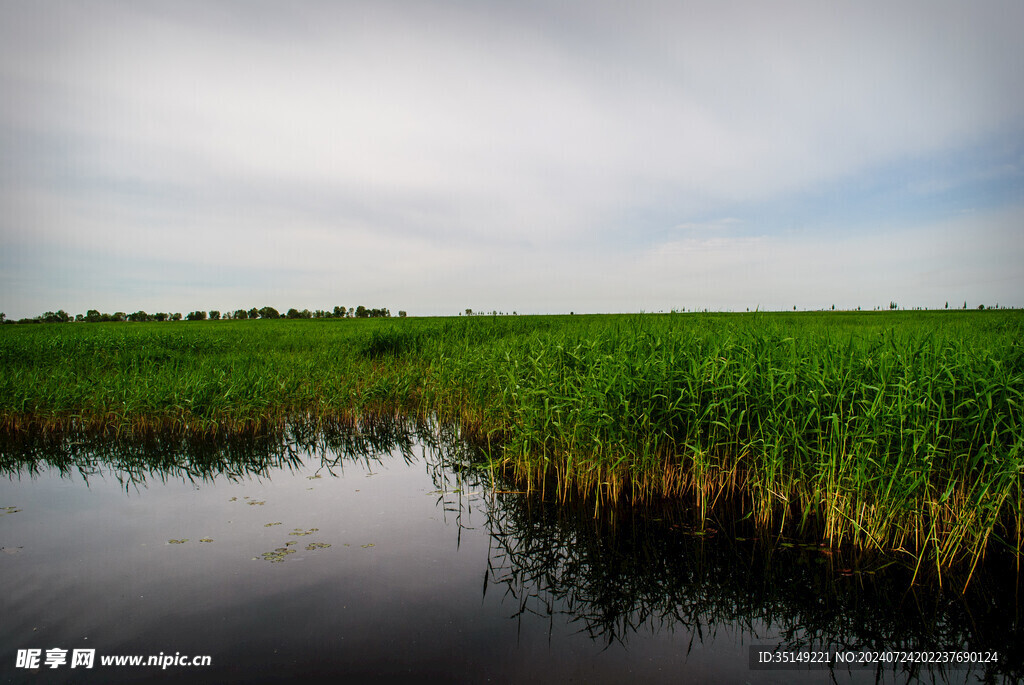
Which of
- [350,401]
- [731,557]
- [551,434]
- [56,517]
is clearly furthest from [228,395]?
[731,557]

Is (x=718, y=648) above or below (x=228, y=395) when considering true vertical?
below

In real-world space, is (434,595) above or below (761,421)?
below

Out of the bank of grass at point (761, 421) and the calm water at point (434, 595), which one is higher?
the bank of grass at point (761, 421)

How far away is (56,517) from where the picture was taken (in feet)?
Answer: 20.4

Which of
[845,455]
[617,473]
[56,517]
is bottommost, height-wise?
[56,517]

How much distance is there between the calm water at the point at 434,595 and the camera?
3.64 m

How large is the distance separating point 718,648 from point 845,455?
234 centimetres

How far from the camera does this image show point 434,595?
447 centimetres

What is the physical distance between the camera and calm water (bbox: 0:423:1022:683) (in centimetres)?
364

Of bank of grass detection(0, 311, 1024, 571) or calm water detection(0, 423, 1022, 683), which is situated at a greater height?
bank of grass detection(0, 311, 1024, 571)

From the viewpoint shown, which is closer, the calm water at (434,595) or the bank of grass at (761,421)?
the calm water at (434,595)

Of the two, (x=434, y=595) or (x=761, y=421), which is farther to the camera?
(x=761, y=421)

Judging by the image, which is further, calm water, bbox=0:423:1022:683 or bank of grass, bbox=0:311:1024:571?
bank of grass, bbox=0:311:1024:571

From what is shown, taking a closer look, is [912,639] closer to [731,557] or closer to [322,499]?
[731,557]
